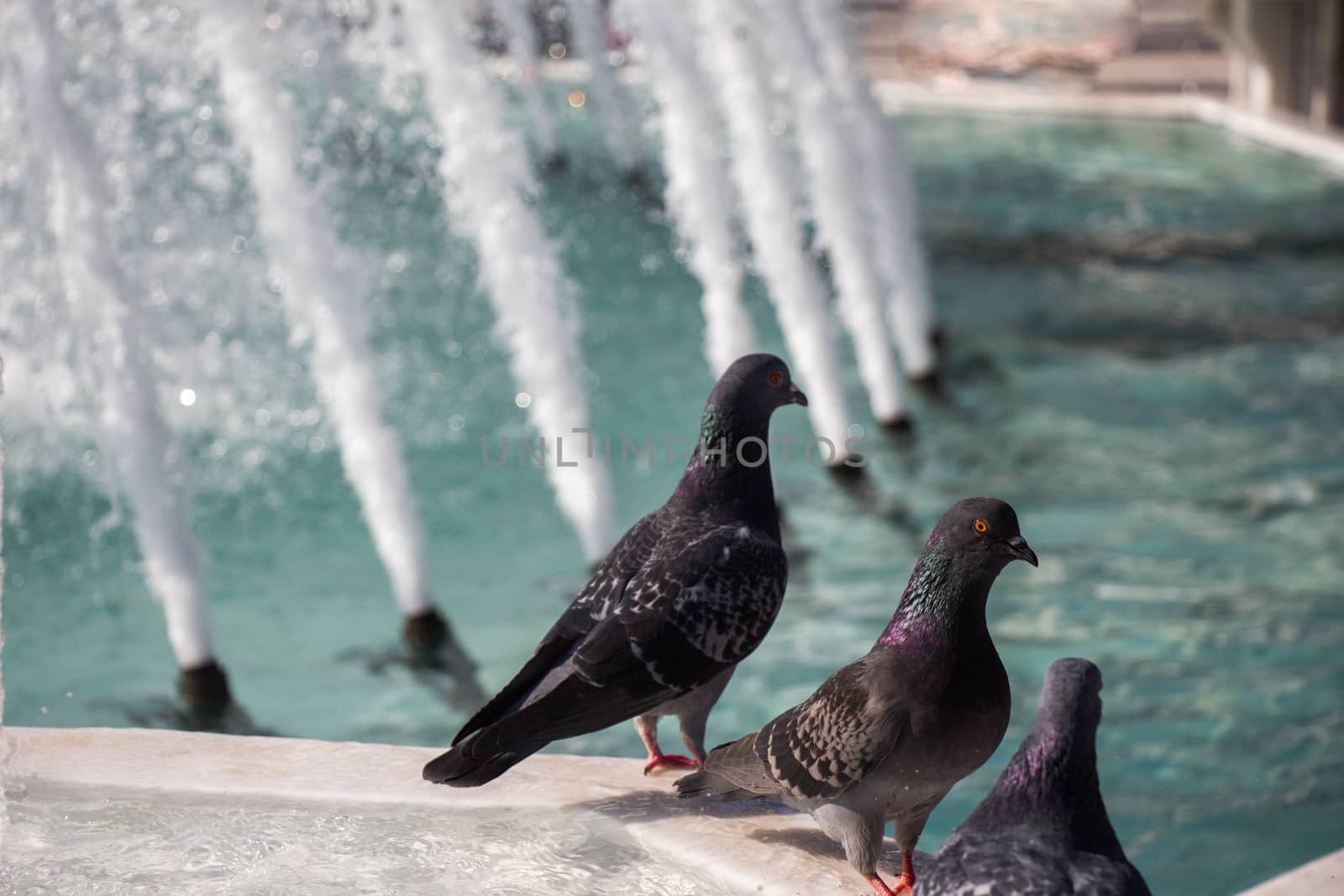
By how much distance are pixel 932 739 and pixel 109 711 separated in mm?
4170

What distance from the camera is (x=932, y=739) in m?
2.71

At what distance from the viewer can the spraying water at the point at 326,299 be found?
6168 millimetres

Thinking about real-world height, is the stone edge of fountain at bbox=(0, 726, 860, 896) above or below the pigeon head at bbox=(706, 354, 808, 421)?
below

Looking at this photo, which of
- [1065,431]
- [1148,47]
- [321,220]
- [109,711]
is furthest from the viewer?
[1148,47]

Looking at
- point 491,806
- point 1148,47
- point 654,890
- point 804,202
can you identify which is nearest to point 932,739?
point 654,890

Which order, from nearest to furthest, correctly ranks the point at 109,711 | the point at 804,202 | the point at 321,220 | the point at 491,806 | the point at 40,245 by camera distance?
the point at 491,806 < the point at 109,711 < the point at 321,220 < the point at 40,245 < the point at 804,202

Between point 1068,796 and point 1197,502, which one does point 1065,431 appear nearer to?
point 1197,502

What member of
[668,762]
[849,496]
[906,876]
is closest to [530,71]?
[849,496]

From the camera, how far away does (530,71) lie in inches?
731

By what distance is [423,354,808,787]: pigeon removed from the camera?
3047 mm

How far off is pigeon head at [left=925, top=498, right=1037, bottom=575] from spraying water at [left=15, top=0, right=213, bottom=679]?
4002 mm

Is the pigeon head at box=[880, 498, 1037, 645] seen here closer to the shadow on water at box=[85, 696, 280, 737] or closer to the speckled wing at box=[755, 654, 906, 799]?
the speckled wing at box=[755, 654, 906, 799]

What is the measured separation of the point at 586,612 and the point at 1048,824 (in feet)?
3.75

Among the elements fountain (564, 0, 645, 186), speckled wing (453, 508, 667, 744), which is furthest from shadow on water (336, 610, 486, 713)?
fountain (564, 0, 645, 186)
